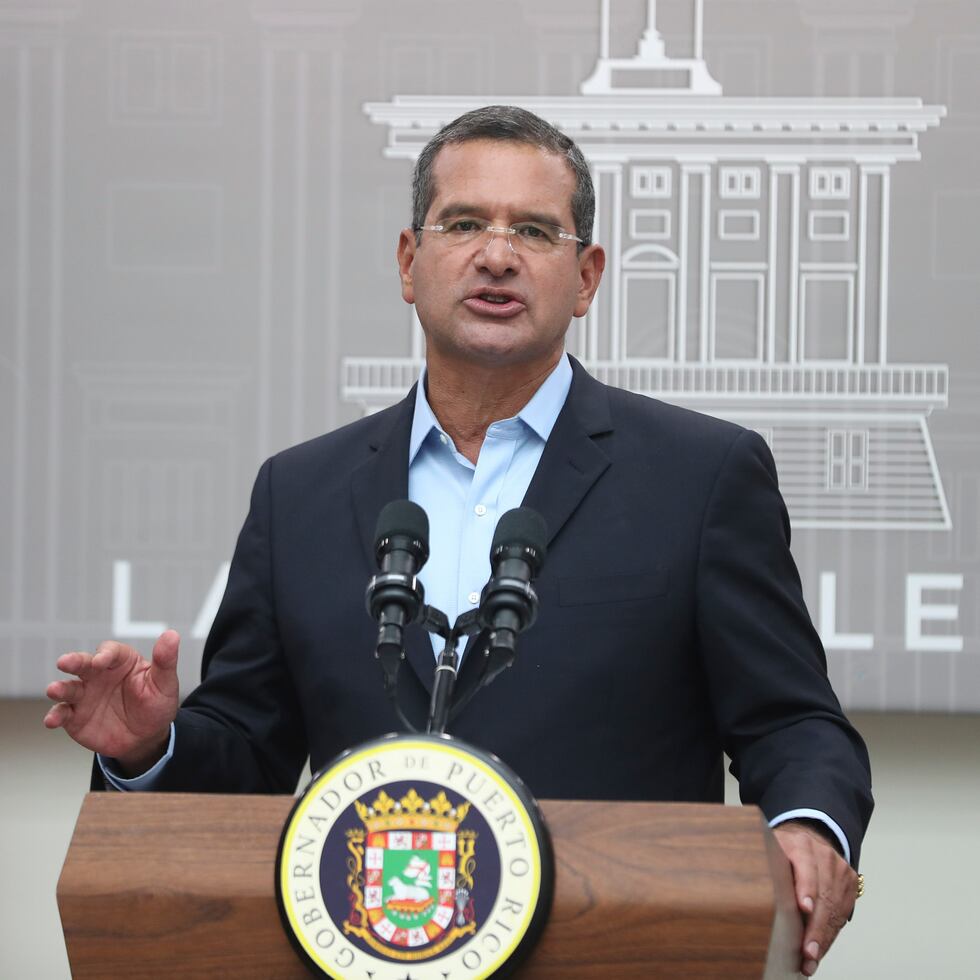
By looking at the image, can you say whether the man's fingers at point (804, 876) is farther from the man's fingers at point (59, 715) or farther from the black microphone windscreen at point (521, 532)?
the man's fingers at point (59, 715)

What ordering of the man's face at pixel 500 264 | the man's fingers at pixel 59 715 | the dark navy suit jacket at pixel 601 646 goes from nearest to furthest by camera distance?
the man's fingers at pixel 59 715 < the dark navy suit jacket at pixel 601 646 < the man's face at pixel 500 264

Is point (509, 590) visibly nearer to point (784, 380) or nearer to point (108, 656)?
point (108, 656)

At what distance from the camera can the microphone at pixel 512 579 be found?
3.81 feet

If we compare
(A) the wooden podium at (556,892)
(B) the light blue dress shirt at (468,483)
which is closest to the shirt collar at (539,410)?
(B) the light blue dress shirt at (468,483)

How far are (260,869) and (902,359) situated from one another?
224cm

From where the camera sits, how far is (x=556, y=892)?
3.56 feet

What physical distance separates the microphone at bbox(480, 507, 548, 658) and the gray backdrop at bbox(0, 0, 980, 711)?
1.86 metres

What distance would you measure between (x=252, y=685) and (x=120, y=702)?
1.14ft

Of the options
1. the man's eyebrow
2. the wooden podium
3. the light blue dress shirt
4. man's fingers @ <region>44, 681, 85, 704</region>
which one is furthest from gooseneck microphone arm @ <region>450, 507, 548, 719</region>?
the man's eyebrow

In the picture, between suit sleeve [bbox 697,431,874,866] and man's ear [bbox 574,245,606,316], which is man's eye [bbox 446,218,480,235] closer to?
man's ear [bbox 574,245,606,316]

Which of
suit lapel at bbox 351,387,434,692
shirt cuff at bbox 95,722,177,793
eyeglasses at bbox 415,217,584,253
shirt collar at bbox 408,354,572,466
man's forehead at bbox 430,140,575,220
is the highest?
man's forehead at bbox 430,140,575,220

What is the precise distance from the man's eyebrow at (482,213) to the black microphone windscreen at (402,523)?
63cm

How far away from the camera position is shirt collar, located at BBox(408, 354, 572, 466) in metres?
1.86

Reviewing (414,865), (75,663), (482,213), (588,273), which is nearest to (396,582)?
(414,865)
